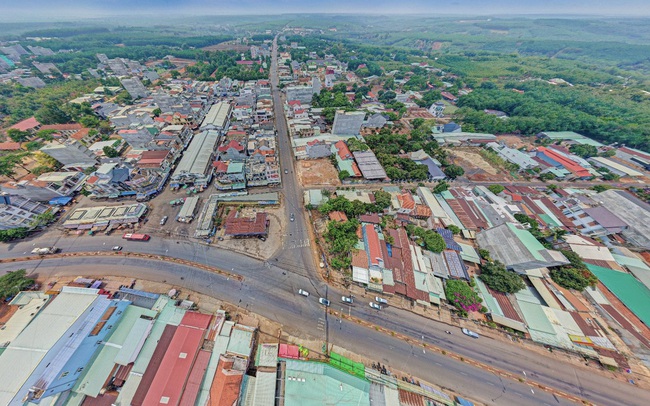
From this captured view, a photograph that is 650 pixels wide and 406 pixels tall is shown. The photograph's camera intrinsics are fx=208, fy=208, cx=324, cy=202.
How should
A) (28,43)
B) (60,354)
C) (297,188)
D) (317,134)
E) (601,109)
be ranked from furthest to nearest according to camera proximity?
1. (28,43)
2. (601,109)
3. (317,134)
4. (297,188)
5. (60,354)

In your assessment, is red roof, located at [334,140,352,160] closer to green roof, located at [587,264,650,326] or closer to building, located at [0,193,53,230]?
green roof, located at [587,264,650,326]

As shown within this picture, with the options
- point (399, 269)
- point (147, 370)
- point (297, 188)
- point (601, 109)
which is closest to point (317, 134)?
point (297, 188)

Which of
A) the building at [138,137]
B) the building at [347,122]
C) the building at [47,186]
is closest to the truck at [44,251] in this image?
the building at [47,186]

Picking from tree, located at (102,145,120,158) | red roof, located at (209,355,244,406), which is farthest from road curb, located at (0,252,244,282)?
tree, located at (102,145,120,158)

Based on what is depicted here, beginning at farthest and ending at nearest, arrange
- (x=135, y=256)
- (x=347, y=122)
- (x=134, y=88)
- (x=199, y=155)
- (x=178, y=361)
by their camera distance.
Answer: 1. (x=134, y=88)
2. (x=347, y=122)
3. (x=199, y=155)
4. (x=135, y=256)
5. (x=178, y=361)

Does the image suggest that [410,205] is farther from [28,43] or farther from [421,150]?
[28,43]

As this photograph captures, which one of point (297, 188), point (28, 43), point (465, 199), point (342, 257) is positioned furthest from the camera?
point (28, 43)

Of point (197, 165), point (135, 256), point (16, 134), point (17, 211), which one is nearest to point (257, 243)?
point (135, 256)

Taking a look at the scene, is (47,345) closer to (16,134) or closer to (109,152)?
(109,152)
